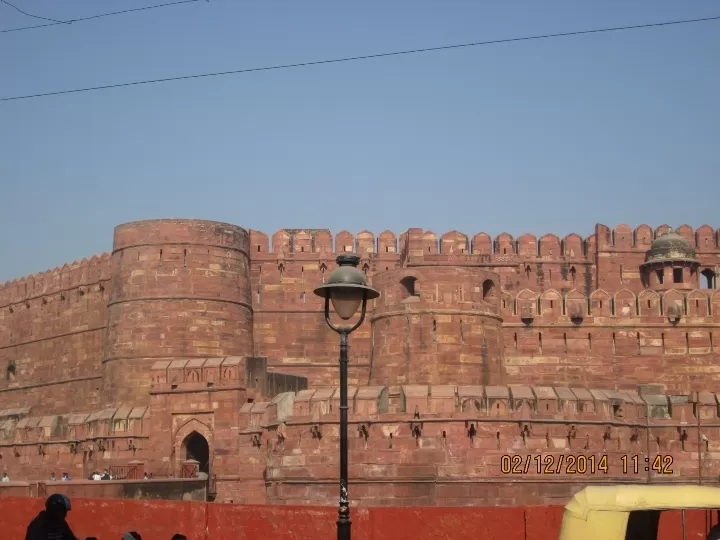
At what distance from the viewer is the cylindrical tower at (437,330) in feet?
74.1

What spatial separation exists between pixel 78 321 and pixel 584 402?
48.1ft

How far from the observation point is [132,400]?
25453 mm

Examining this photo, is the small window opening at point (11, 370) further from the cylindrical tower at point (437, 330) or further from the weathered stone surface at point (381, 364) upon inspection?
the cylindrical tower at point (437, 330)

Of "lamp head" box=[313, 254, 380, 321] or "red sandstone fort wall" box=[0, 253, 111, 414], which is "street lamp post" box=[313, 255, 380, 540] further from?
"red sandstone fort wall" box=[0, 253, 111, 414]

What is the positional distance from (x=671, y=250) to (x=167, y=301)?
1192 cm

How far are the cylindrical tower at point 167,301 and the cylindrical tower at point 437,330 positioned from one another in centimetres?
458

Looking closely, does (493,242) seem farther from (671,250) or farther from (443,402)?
(443,402)

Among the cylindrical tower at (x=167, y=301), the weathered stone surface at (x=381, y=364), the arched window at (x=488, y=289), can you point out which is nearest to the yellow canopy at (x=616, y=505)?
the weathered stone surface at (x=381, y=364)

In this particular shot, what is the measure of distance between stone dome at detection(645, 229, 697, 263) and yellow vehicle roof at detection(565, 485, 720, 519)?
18.8 m

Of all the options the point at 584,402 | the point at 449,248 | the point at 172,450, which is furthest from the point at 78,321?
the point at 584,402

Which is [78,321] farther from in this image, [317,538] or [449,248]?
[317,538]

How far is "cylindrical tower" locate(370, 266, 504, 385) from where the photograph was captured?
74.1 feet

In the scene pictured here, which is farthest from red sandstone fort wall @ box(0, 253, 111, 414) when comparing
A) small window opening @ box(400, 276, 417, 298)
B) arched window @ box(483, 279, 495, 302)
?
arched window @ box(483, 279, 495, 302)

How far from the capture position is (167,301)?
84.8 feet
